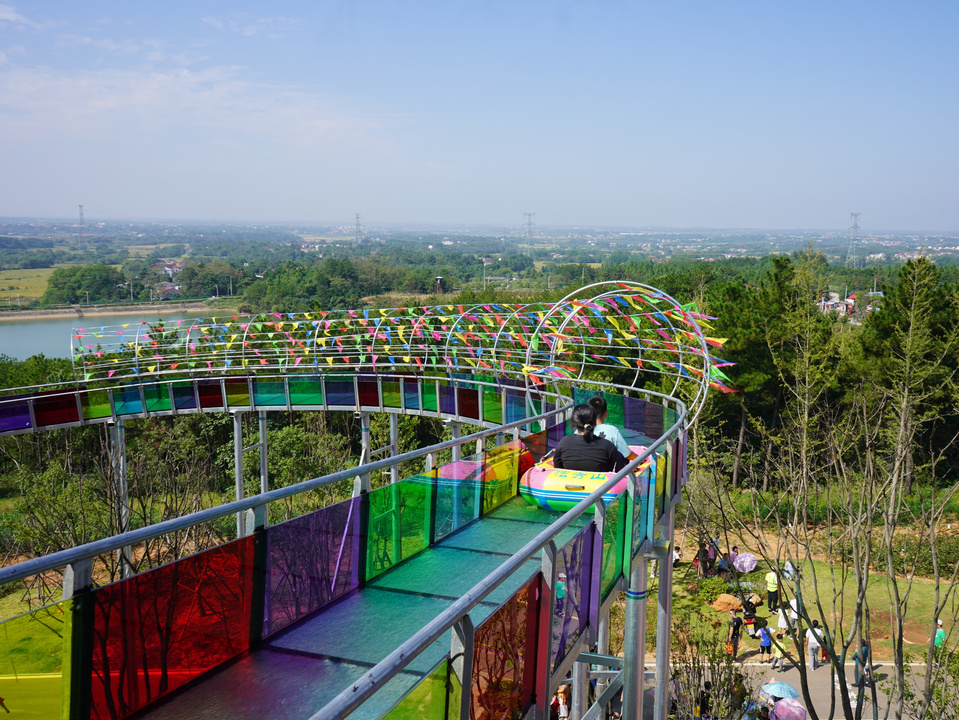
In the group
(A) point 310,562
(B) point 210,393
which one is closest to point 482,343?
(B) point 210,393

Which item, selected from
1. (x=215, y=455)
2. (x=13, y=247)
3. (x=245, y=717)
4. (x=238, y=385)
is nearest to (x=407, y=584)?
(x=245, y=717)

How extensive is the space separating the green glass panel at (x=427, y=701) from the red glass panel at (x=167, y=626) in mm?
1492

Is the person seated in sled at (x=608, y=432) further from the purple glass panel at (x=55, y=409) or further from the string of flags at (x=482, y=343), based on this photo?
the purple glass panel at (x=55, y=409)

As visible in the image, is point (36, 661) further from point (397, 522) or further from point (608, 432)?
point (608, 432)

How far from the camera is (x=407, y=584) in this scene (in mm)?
5398

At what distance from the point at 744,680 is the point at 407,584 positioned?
13170mm

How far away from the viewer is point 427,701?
120 inches

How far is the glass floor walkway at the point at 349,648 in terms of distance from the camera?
12.3ft

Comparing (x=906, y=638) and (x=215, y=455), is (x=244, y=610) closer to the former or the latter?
(x=906, y=638)

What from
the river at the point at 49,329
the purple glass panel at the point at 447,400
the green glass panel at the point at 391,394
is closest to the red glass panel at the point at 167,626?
the purple glass panel at the point at 447,400

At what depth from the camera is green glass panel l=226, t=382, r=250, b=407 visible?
862 inches

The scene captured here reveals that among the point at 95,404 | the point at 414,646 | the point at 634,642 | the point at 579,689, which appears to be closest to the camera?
the point at 414,646

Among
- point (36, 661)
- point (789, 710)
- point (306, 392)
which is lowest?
point (789, 710)

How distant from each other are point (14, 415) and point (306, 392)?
22.9 feet
